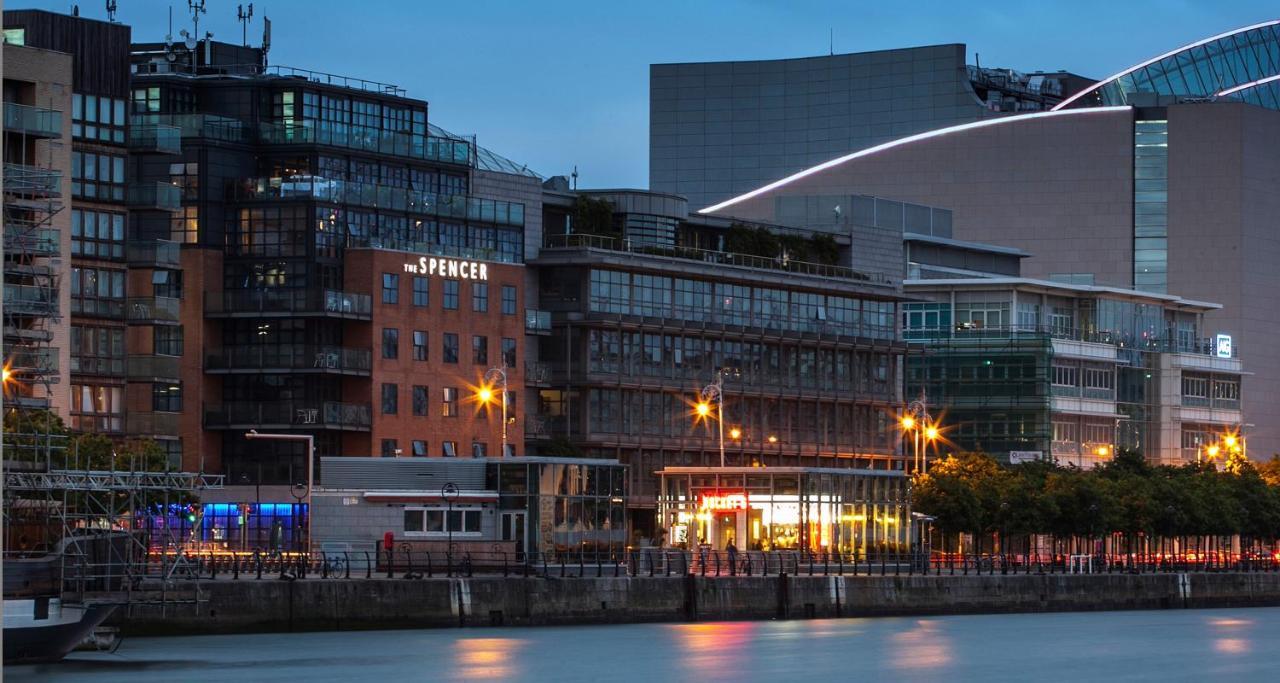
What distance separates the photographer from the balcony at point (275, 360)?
118 m

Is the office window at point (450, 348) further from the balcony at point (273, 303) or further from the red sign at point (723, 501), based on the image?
the red sign at point (723, 501)

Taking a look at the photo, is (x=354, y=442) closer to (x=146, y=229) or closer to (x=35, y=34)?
(x=146, y=229)

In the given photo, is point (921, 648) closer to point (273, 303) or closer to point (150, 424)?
point (150, 424)

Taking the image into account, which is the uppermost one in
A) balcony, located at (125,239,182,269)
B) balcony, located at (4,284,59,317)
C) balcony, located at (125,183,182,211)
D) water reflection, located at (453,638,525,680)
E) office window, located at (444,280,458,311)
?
balcony, located at (125,183,182,211)

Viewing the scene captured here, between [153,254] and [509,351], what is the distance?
24.1 metres

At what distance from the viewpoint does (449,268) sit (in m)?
125

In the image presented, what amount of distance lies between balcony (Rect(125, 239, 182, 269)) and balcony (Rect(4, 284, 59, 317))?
72.5 ft

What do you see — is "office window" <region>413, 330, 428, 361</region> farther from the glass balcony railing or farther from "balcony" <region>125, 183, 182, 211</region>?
"balcony" <region>125, 183, 182, 211</region>

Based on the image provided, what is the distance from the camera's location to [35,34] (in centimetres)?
10662

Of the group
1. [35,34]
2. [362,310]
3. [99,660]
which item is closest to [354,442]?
[362,310]

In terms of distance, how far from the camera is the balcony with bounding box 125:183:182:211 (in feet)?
366

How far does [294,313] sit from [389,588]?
136 feet

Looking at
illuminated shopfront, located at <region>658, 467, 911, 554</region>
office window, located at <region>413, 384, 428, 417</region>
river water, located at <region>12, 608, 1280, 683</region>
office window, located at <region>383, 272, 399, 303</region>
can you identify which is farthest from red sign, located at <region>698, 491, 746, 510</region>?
river water, located at <region>12, 608, 1280, 683</region>

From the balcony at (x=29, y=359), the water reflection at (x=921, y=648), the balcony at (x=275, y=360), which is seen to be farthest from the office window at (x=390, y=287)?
the water reflection at (x=921, y=648)
